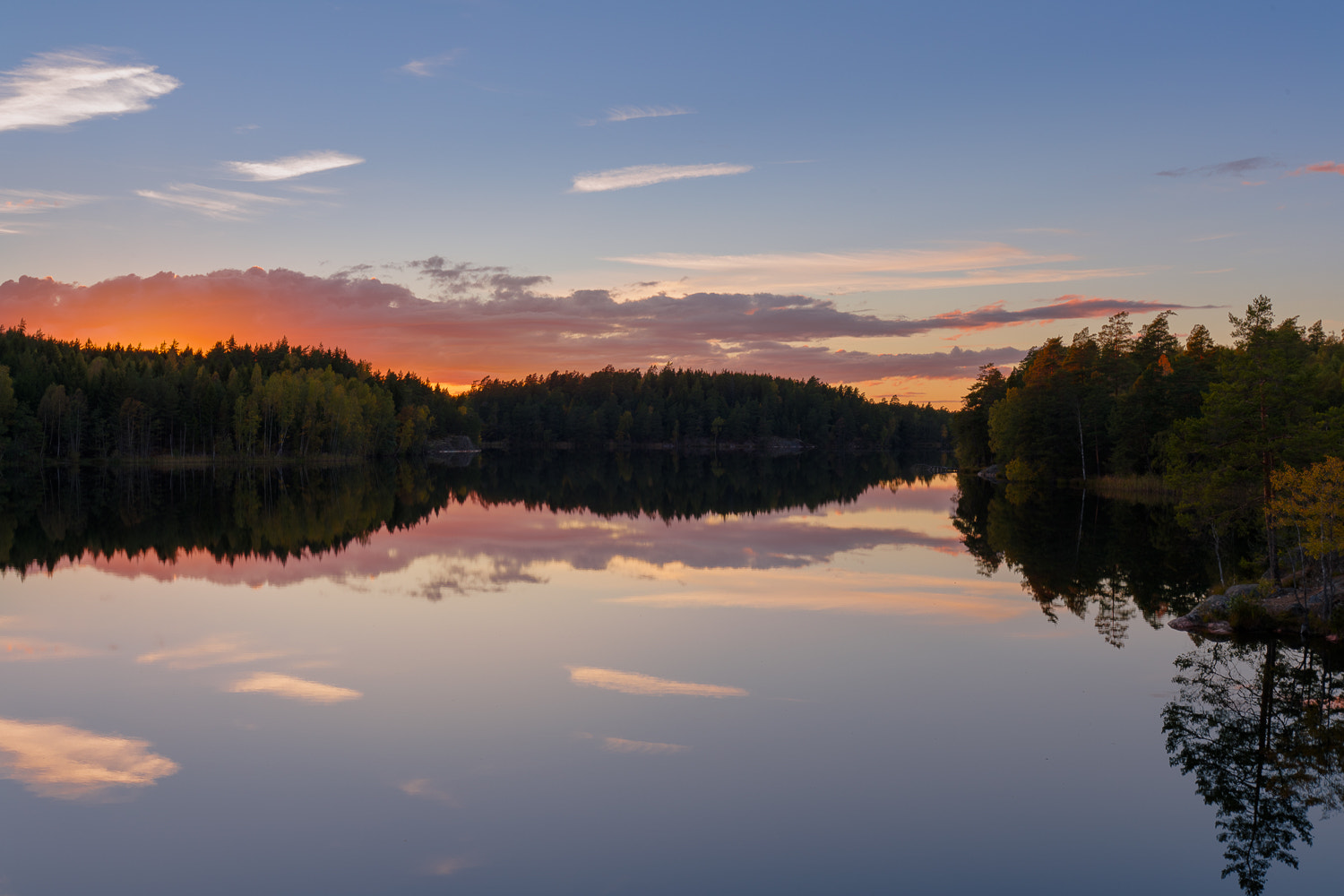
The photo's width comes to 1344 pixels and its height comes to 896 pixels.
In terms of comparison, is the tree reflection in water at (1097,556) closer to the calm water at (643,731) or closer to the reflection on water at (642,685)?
the calm water at (643,731)

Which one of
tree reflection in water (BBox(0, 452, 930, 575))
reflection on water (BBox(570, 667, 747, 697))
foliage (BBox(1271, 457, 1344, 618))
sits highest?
foliage (BBox(1271, 457, 1344, 618))

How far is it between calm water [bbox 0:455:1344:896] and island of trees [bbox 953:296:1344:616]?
323 centimetres

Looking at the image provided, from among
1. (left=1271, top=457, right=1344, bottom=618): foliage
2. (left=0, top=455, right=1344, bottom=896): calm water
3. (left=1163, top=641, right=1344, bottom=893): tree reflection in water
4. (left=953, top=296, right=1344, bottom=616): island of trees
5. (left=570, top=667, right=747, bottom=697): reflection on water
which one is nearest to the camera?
(left=0, top=455, right=1344, bottom=896): calm water

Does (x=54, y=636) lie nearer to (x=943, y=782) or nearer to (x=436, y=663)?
(x=436, y=663)

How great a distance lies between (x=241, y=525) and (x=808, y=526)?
27412mm

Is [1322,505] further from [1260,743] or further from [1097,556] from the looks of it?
[1097,556]

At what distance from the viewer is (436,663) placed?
18.3m

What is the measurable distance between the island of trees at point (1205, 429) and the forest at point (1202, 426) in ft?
0.23

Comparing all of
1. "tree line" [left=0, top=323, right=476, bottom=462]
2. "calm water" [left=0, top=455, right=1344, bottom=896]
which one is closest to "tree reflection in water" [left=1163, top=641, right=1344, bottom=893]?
"calm water" [left=0, top=455, right=1344, bottom=896]

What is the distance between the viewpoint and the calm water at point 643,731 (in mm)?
10289

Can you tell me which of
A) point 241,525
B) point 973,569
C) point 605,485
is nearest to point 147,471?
point 605,485

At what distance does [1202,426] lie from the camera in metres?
29.8

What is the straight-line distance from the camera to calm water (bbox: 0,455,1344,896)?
33.8 feet

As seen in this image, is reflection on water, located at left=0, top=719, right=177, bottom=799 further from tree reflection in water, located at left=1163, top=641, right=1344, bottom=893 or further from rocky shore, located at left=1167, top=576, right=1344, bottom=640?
rocky shore, located at left=1167, top=576, right=1344, bottom=640
